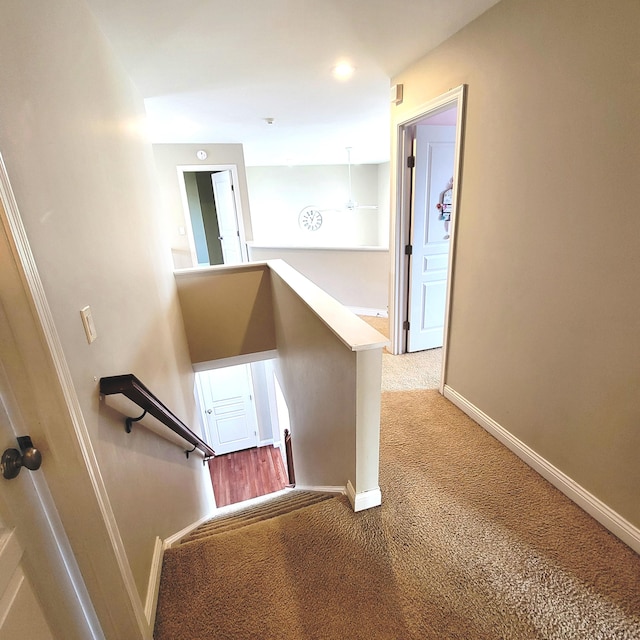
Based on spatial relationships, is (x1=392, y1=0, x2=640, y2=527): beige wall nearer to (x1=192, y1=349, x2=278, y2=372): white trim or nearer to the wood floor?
(x1=192, y1=349, x2=278, y2=372): white trim

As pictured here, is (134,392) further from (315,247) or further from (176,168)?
(176,168)

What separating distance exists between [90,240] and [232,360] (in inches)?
104

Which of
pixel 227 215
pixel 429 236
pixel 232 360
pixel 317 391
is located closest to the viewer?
pixel 317 391

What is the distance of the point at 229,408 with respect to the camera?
18.5ft

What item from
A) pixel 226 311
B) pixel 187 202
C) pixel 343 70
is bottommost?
pixel 226 311

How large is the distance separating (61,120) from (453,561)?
2.19 meters

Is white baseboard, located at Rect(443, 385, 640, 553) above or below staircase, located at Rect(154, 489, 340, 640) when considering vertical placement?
above

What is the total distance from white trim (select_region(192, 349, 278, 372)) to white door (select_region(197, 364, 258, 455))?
5.24ft

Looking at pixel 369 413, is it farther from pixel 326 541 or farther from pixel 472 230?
pixel 472 230

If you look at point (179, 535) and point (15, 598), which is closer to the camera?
point (15, 598)

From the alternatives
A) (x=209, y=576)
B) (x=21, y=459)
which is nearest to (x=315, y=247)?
(x=209, y=576)

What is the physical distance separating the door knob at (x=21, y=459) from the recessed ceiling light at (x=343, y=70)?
2704mm

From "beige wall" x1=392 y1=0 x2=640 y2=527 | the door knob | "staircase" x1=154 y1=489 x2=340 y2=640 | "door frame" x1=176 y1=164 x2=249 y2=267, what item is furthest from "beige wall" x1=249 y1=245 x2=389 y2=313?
the door knob

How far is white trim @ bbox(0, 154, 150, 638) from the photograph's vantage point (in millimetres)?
735
